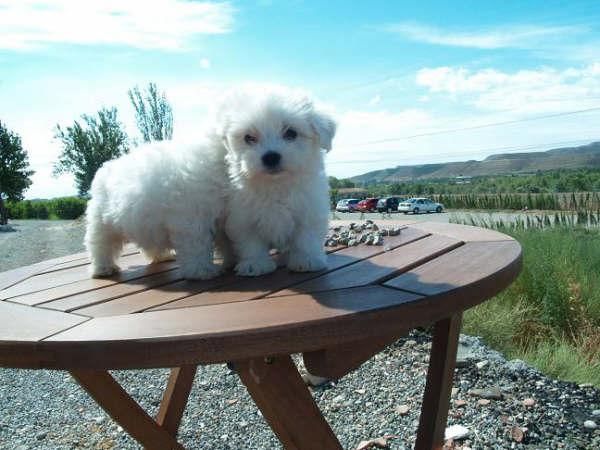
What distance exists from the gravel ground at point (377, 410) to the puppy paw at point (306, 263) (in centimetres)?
131

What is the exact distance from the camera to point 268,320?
101cm

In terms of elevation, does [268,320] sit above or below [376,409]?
above

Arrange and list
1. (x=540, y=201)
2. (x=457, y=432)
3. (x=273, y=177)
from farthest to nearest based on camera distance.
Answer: (x=540, y=201) < (x=457, y=432) < (x=273, y=177)

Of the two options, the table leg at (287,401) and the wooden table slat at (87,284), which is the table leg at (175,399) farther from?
the table leg at (287,401)

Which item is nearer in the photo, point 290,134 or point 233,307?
point 233,307

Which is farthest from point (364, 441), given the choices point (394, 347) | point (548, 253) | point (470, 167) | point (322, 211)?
point (470, 167)

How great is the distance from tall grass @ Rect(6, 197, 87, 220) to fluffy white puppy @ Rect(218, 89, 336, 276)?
1211 inches

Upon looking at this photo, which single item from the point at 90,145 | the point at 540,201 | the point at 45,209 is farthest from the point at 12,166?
the point at 540,201

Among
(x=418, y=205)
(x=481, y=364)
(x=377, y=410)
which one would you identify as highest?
(x=481, y=364)

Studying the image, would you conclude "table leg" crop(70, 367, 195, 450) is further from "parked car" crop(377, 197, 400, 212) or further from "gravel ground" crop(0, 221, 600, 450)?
"parked car" crop(377, 197, 400, 212)

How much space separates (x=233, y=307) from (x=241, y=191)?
530 millimetres

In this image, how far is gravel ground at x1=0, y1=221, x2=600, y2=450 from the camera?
7.93ft

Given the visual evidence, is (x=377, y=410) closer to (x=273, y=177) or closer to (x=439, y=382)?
(x=439, y=382)

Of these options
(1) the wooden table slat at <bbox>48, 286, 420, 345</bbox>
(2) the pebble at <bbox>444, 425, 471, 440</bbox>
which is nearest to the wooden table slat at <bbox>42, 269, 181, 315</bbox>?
(1) the wooden table slat at <bbox>48, 286, 420, 345</bbox>
